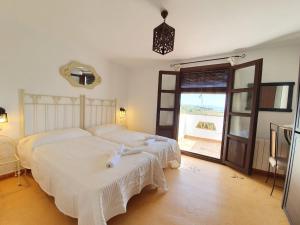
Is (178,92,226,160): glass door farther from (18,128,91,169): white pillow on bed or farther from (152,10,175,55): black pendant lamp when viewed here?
(18,128,91,169): white pillow on bed

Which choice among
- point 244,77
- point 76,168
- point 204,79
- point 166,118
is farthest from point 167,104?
point 76,168

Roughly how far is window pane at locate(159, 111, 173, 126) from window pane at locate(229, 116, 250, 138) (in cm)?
140

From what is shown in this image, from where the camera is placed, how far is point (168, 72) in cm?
372

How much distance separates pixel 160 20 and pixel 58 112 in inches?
100

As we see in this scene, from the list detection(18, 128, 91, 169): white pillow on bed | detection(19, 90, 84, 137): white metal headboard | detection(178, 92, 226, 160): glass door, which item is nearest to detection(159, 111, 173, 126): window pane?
detection(178, 92, 226, 160): glass door

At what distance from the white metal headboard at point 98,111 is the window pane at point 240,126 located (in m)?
2.96

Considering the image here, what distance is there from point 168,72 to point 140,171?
2.63 metres

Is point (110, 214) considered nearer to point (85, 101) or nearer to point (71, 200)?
point (71, 200)

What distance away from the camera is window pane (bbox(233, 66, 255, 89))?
279cm

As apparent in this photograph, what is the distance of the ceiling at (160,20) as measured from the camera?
176cm

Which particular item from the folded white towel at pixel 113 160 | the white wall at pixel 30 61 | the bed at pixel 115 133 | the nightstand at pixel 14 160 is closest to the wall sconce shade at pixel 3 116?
the white wall at pixel 30 61

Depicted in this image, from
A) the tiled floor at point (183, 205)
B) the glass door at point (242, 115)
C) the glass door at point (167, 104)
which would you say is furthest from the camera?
the glass door at point (167, 104)

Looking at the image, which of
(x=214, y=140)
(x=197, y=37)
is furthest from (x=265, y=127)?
(x=214, y=140)

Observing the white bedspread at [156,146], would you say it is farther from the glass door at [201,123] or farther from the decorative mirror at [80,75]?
the glass door at [201,123]
